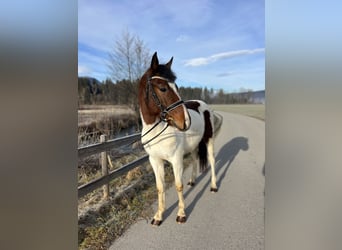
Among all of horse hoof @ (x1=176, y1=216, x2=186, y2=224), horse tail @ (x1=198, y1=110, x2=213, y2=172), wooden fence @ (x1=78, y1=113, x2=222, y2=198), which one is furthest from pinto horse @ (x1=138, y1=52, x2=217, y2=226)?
horse tail @ (x1=198, y1=110, x2=213, y2=172)

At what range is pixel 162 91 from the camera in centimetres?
210

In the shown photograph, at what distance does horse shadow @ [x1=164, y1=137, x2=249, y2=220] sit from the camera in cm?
258

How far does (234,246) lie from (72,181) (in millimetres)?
1228

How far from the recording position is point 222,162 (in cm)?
448

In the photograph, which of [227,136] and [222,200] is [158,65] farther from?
[227,136]

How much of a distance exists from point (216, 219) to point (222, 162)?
247 centimetres

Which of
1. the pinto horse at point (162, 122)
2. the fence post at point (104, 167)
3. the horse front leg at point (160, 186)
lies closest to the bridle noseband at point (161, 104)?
the pinto horse at point (162, 122)

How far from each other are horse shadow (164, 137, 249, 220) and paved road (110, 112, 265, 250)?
1 centimetres

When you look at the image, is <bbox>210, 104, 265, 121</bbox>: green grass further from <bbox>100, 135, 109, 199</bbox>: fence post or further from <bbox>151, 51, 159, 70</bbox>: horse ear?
<bbox>100, 135, 109, 199</bbox>: fence post

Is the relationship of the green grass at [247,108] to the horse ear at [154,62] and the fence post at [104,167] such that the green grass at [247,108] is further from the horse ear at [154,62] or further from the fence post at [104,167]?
the fence post at [104,167]
